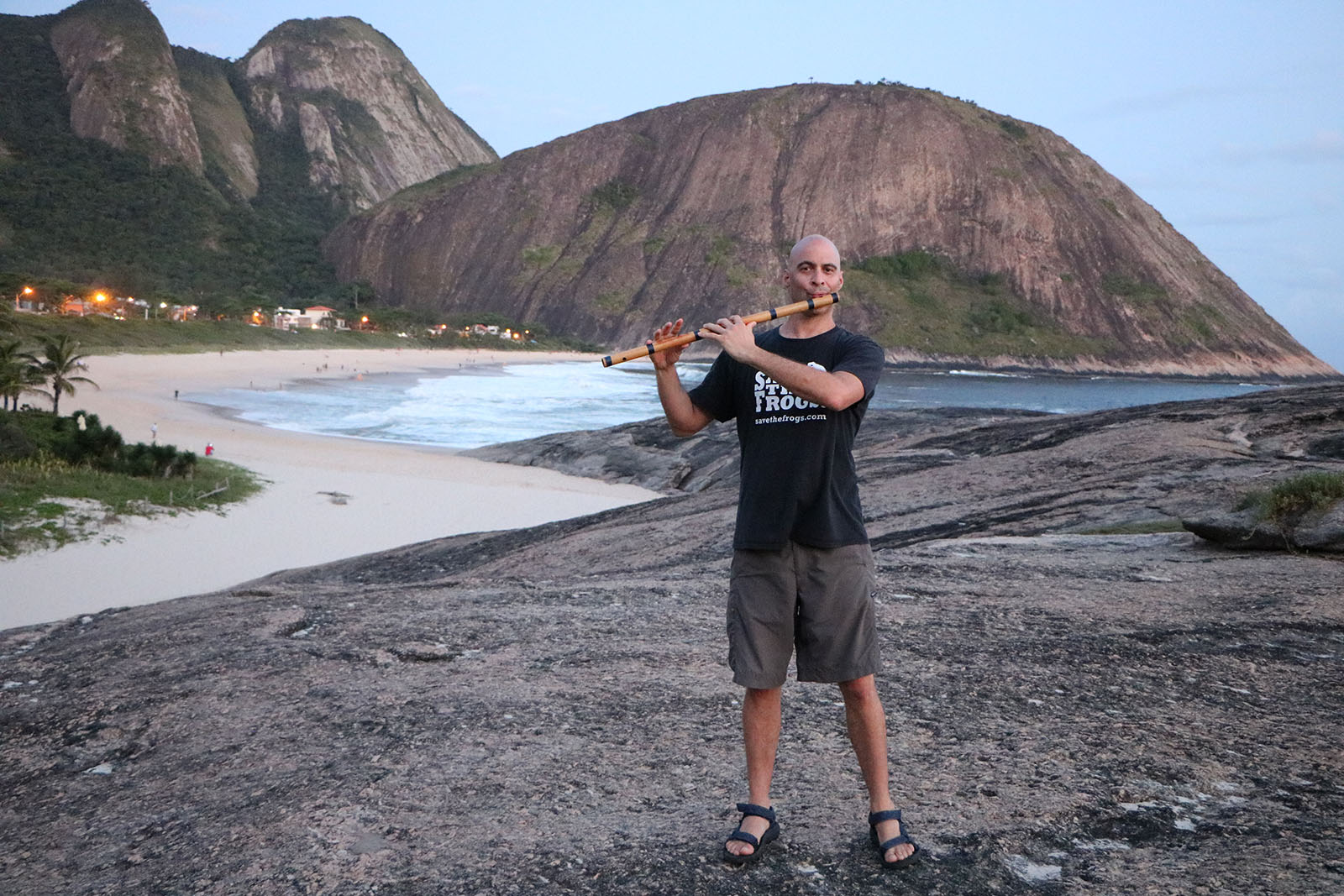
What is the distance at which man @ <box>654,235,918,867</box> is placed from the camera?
314 centimetres

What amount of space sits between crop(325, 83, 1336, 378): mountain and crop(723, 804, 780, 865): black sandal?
302 ft

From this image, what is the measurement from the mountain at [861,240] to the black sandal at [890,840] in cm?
9216

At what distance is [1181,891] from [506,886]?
1858 mm

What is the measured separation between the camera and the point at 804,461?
124 inches

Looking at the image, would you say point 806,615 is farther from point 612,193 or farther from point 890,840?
point 612,193

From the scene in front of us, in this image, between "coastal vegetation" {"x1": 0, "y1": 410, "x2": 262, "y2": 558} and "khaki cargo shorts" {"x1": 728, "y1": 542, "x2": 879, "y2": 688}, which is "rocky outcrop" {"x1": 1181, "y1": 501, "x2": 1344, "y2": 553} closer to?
"khaki cargo shorts" {"x1": 728, "y1": 542, "x2": 879, "y2": 688}

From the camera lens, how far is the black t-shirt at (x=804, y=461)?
3137 millimetres

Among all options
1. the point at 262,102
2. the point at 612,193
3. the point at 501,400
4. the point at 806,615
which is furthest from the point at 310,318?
the point at 806,615

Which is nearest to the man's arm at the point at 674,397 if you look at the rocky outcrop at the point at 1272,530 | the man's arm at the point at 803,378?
the man's arm at the point at 803,378

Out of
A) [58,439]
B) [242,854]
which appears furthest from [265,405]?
[242,854]

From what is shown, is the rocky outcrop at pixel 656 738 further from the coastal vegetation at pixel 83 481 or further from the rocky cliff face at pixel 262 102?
the rocky cliff face at pixel 262 102

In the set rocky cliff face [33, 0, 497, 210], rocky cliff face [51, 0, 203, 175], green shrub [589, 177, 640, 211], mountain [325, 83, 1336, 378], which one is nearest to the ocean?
mountain [325, 83, 1336, 378]

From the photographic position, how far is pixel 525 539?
1180cm

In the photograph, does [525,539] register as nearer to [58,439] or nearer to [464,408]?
[58,439]
